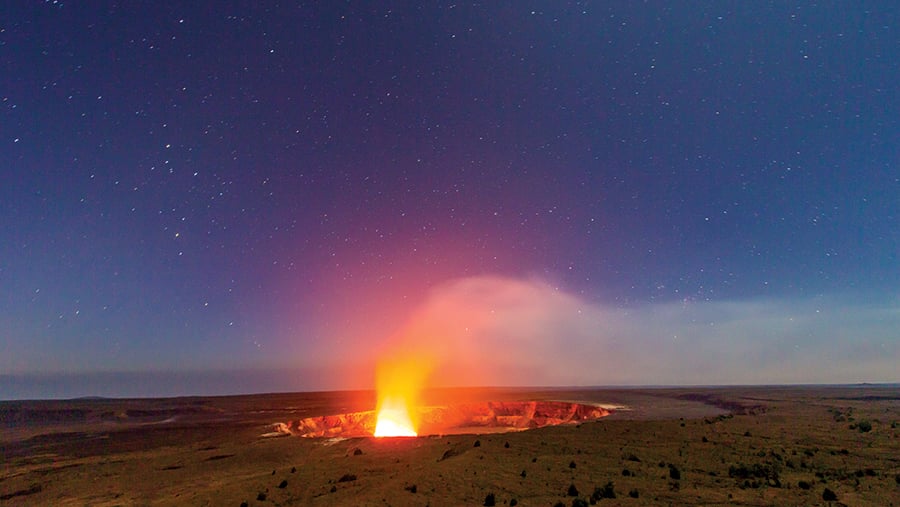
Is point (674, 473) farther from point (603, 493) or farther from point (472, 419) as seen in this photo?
point (472, 419)

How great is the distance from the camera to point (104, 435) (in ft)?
212

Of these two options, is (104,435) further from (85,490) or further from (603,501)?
(603,501)

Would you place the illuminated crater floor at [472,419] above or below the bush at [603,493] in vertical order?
below

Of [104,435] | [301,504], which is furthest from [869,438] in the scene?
[104,435]

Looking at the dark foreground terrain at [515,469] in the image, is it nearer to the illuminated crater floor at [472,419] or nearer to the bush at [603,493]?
the bush at [603,493]

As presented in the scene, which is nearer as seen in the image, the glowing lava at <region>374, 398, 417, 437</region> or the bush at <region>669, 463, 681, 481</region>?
the bush at <region>669, 463, 681, 481</region>

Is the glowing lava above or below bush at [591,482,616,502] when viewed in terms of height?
below

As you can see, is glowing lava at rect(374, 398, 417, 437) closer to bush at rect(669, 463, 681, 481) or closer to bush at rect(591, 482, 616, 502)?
bush at rect(669, 463, 681, 481)

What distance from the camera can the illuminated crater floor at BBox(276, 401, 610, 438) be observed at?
6962 centimetres

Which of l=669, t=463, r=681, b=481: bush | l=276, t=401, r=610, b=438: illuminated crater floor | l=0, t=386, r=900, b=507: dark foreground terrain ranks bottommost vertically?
l=276, t=401, r=610, b=438: illuminated crater floor

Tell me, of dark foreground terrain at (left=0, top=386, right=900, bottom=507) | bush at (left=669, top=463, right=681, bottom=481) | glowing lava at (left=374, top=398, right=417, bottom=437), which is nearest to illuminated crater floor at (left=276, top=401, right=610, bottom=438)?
glowing lava at (left=374, top=398, right=417, bottom=437)

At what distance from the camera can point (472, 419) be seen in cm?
8450

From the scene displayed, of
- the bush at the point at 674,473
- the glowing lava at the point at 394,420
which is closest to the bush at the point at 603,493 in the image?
the bush at the point at 674,473

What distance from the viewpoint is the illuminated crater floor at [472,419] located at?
228ft
